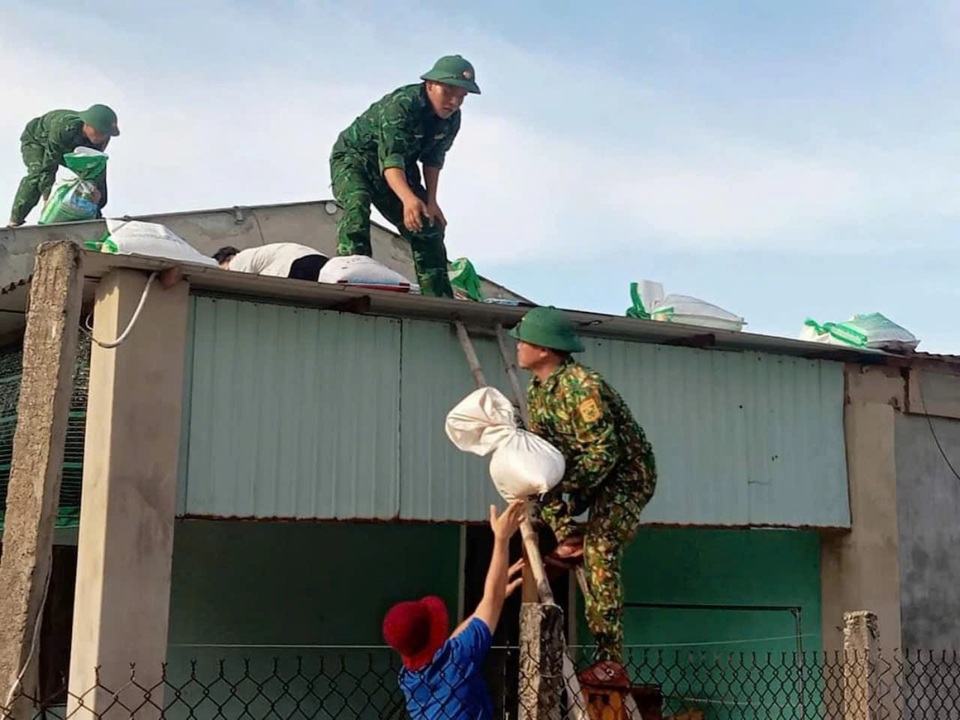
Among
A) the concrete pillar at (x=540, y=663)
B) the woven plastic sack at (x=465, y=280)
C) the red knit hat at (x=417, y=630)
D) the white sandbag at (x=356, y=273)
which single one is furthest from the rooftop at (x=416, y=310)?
the concrete pillar at (x=540, y=663)

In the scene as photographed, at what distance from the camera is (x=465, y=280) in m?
8.51

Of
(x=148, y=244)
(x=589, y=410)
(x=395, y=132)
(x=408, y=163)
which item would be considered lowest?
(x=589, y=410)

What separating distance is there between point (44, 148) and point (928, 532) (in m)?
7.95

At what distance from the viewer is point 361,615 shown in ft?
28.9

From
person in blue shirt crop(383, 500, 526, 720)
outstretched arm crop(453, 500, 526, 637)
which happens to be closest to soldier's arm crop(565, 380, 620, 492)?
outstretched arm crop(453, 500, 526, 637)

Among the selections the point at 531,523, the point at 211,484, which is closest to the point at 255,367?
the point at 211,484

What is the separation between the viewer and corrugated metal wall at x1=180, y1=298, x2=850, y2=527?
5.70 meters

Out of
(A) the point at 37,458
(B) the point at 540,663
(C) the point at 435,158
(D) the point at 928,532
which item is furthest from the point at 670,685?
(A) the point at 37,458

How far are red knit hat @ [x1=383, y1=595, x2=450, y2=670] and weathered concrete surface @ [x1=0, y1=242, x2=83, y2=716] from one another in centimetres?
119

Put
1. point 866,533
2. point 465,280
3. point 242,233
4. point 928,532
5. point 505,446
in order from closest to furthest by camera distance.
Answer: point 505,446, point 866,533, point 928,532, point 465,280, point 242,233

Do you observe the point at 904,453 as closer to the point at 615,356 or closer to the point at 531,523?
the point at 615,356

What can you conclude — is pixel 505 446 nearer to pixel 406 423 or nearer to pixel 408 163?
pixel 406 423

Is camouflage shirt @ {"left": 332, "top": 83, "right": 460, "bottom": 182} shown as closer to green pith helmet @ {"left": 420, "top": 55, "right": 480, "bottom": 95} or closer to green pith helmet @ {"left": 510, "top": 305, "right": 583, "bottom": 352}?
green pith helmet @ {"left": 420, "top": 55, "right": 480, "bottom": 95}

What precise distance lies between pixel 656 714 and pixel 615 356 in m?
2.16
